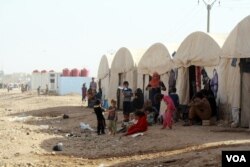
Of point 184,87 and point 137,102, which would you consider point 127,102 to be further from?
point 184,87

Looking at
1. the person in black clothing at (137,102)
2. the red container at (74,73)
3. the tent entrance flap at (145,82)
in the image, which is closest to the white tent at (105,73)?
the tent entrance flap at (145,82)

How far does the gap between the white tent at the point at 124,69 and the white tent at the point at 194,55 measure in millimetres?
5777

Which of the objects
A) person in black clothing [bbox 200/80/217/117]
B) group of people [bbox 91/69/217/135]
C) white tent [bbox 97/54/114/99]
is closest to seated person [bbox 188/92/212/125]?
group of people [bbox 91/69/217/135]

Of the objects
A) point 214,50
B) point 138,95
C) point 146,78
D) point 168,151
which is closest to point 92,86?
point 146,78

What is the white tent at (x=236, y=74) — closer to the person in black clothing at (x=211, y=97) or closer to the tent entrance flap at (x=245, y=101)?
the tent entrance flap at (x=245, y=101)

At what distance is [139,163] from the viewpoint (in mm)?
9695

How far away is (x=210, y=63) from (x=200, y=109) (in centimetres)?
210

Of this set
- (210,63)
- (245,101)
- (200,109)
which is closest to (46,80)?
(210,63)

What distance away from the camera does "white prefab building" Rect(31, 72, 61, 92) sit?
2263 inches

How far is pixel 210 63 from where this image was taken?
16719 mm

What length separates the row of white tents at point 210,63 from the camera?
14555 millimetres

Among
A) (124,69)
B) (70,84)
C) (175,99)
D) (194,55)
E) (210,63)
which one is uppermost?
(194,55)

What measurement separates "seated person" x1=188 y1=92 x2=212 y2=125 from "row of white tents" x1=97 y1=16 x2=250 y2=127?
0.65 m

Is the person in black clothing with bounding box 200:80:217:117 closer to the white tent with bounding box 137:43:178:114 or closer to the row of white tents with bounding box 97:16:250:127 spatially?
the row of white tents with bounding box 97:16:250:127
